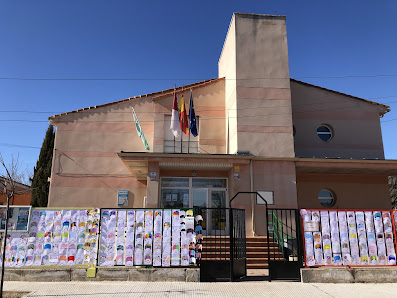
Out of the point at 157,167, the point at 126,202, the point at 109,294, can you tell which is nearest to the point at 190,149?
the point at 157,167

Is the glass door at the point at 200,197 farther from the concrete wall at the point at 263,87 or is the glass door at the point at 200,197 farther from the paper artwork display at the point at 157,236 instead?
the paper artwork display at the point at 157,236

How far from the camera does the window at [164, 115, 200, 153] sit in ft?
52.5

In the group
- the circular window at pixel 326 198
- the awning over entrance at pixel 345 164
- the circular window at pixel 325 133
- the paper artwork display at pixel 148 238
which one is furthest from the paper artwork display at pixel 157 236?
the circular window at pixel 325 133

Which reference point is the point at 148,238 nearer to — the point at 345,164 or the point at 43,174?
the point at 345,164

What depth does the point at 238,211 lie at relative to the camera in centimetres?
954

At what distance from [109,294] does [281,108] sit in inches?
446

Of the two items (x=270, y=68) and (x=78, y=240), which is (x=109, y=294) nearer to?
(x=78, y=240)

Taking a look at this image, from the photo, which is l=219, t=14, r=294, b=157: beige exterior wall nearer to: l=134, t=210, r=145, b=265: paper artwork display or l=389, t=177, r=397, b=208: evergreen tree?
l=134, t=210, r=145, b=265: paper artwork display

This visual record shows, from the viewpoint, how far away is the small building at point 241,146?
14078 mm

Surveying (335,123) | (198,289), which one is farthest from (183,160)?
(335,123)

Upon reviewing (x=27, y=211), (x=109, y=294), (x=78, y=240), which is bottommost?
(x=109, y=294)

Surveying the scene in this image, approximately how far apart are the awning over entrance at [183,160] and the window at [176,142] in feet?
5.97

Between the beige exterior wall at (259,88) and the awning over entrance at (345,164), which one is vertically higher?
the beige exterior wall at (259,88)

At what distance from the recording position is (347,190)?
1642 centimetres
